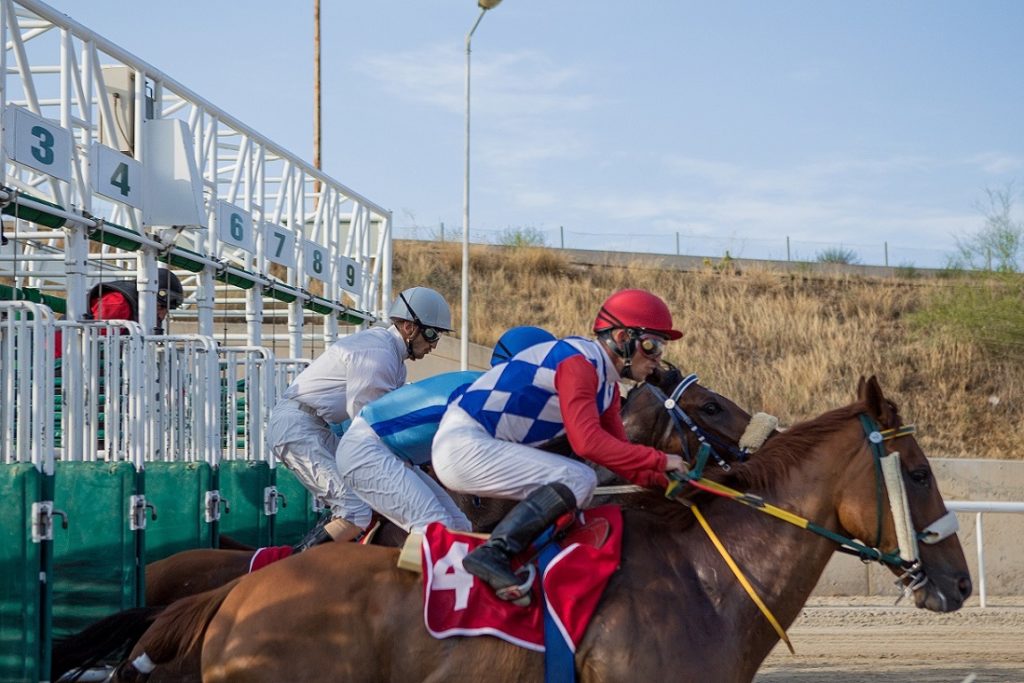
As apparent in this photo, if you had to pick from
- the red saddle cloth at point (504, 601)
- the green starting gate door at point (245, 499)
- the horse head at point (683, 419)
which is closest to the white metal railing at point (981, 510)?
the horse head at point (683, 419)

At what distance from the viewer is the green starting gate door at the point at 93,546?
5.32 meters

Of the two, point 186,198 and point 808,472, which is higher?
point 186,198

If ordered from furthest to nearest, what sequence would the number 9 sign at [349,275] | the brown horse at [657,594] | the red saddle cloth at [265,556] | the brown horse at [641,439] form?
the number 9 sign at [349,275] → the brown horse at [641,439] → the red saddle cloth at [265,556] → the brown horse at [657,594]

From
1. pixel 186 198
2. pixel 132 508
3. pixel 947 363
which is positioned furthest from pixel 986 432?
pixel 132 508

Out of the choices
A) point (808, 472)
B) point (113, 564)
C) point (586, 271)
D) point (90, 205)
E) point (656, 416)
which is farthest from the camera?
point (586, 271)

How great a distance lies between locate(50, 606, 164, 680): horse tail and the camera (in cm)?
422

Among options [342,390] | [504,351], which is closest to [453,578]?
[342,390]

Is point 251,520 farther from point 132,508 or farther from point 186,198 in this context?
point 186,198

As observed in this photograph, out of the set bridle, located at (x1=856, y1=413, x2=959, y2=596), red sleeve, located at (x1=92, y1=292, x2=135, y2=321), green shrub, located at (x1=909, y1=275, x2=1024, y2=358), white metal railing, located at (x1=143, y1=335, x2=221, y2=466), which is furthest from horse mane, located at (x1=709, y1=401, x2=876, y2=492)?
green shrub, located at (x1=909, y1=275, x2=1024, y2=358)

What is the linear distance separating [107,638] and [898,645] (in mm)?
5792

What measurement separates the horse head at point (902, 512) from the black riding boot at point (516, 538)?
92cm

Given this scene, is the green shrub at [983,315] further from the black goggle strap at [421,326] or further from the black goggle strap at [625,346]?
the black goggle strap at [625,346]

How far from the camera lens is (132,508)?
18.4 feet

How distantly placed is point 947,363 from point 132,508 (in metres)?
19.3
